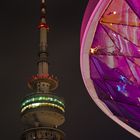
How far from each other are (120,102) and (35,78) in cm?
5634

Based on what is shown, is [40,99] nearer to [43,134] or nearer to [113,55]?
[43,134]

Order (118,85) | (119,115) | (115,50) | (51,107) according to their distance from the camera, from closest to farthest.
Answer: (115,50) → (118,85) → (119,115) → (51,107)

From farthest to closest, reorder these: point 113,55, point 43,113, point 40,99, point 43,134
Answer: point 43,134 < point 40,99 < point 43,113 < point 113,55

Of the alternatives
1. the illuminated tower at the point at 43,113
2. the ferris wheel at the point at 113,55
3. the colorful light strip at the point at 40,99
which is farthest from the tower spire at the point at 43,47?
the ferris wheel at the point at 113,55

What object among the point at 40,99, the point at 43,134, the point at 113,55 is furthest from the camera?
the point at 43,134

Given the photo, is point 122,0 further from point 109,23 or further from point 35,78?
point 35,78

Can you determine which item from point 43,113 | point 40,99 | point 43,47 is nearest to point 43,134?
point 43,113

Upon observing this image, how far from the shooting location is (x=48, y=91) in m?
87.6

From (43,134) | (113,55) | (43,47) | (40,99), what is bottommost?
(113,55)

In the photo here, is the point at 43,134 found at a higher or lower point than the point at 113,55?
higher

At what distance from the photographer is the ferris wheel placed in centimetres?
2692

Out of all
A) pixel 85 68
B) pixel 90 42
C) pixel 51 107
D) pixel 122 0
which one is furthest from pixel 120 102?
pixel 51 107

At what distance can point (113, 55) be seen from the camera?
1218 inches

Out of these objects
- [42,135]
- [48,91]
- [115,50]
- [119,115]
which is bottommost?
[119,115]
